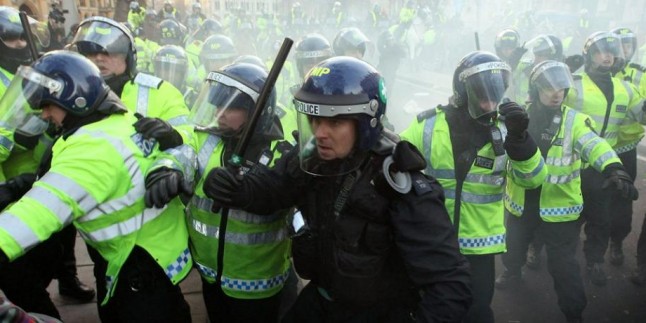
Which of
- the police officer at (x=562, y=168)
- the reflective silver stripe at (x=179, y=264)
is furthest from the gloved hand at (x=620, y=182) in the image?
the reflective silver stripe at (x=179, y=264)

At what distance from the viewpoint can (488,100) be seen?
2957 mm

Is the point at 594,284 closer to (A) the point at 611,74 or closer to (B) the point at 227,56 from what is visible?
(A) the point at 611,74

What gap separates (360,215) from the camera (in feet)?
6.25

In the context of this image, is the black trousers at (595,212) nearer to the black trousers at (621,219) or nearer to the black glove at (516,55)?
the black trousers at (621,219)

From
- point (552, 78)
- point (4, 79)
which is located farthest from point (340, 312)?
point (4, 79)

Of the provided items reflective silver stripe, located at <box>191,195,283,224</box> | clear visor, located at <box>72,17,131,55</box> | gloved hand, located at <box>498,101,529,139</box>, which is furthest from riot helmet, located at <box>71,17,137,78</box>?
gloved hand, located at <box>498,101,529,139</box>

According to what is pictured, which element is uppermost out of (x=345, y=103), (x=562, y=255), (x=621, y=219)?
(x=345, y=103)

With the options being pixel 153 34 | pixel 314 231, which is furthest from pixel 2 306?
pixel 153 34

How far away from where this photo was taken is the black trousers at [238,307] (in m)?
2.70

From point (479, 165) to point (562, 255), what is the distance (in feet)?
4.53

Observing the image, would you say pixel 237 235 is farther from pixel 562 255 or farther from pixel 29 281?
pixel 562 255

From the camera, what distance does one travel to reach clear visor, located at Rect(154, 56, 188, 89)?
18.0 ft

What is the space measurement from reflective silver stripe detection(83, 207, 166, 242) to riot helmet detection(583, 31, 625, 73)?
4.50 meters

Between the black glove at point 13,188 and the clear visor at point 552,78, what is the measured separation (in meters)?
3.63
